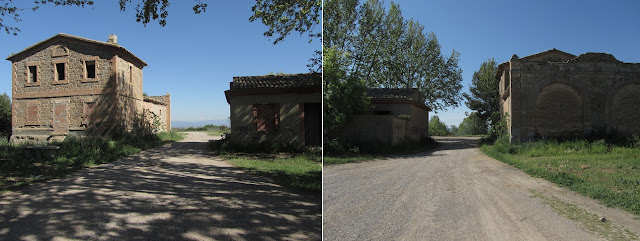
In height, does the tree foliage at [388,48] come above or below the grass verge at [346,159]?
above

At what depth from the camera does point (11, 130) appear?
17969mm

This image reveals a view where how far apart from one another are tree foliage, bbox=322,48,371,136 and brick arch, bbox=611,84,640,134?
3.07 metres

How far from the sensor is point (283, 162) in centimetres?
1014

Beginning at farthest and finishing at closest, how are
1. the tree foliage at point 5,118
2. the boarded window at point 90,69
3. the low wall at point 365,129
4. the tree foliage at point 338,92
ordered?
the tree foliage at point 5,118
the boarded window at point 90,69
the tree foliage at point 338,92
the low wall at point 365,129

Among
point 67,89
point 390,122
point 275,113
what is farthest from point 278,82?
point 67,89

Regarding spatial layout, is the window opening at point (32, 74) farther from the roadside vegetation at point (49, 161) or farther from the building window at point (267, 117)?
the building window at point (267, 117)

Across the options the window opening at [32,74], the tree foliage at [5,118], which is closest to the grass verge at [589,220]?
the window opening at [32,74]

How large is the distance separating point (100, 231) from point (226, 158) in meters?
7.55

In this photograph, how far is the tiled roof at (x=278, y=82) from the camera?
512 inches

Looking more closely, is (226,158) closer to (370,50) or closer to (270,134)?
(270,134)

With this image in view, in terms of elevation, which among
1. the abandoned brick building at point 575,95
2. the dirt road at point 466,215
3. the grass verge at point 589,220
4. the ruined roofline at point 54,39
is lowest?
the grass verge at point 589,220

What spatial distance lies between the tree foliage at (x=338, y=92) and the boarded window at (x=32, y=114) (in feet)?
54.8

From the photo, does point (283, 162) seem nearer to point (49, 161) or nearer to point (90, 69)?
point (49, 161)

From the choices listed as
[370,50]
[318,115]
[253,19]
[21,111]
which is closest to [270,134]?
[318,115]
